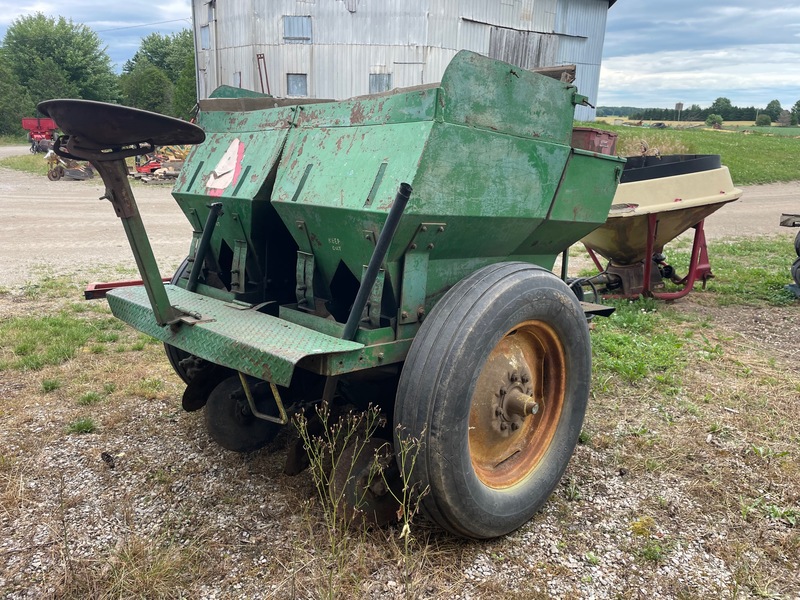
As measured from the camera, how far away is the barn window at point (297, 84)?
2209cm

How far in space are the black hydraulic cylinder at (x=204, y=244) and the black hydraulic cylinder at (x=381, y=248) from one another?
3.84 ft

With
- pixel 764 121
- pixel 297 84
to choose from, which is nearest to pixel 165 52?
pixel 297 84

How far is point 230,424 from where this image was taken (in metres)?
3.57

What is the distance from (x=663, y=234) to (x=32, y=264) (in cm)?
807

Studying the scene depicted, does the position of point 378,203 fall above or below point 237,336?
above

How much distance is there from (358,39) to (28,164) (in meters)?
13.5

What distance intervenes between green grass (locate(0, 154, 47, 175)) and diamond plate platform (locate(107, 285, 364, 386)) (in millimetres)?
22298

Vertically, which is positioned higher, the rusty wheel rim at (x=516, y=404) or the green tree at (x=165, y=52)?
the green tree at (x=165, y=52)

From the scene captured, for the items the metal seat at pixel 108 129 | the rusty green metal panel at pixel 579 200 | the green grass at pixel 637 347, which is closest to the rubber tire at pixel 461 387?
the rusty green metal panel at pixel 579 200

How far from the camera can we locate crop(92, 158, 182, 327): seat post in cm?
252

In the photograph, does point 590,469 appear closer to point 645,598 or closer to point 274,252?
point 645,598

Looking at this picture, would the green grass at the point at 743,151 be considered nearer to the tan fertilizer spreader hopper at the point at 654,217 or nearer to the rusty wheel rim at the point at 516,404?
the tan fertilizer spreader hopper at the point at 654,217

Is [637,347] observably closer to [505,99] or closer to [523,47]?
[505,99]

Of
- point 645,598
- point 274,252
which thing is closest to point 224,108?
point 274,252
